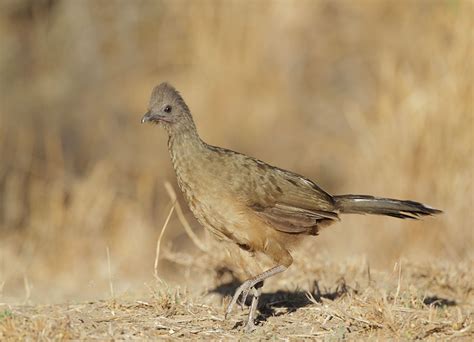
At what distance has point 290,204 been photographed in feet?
20.1

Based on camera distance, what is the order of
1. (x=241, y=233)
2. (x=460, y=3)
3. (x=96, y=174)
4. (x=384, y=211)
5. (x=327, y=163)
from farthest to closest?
(x=327, y=163) → (x=96, y=174) → (x=460, y=3) → (x=384, y=211) → (x=241, y=233)

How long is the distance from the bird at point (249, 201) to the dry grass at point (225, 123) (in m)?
0.66

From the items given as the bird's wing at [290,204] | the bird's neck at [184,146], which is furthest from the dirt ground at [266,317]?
the bird's neck at [184,146]

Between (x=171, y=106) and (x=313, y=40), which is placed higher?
(x=313, y=40)

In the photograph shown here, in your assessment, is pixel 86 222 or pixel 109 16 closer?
pixel 86 222

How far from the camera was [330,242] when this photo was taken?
10.4 meters

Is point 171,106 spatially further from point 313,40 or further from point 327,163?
point 313,40

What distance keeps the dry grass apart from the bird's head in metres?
1.28

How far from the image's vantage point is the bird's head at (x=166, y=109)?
6.36m

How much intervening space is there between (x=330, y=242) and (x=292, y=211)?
443 centimetres

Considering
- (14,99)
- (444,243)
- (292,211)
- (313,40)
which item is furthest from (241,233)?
(313,40)

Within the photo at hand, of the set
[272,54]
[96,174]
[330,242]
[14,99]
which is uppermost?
[272,54]

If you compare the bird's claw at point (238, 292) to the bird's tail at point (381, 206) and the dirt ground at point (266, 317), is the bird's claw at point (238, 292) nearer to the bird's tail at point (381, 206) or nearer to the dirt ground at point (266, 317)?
the dirt ground at point (266, 317)

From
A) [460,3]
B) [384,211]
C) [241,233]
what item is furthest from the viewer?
[460,3]
